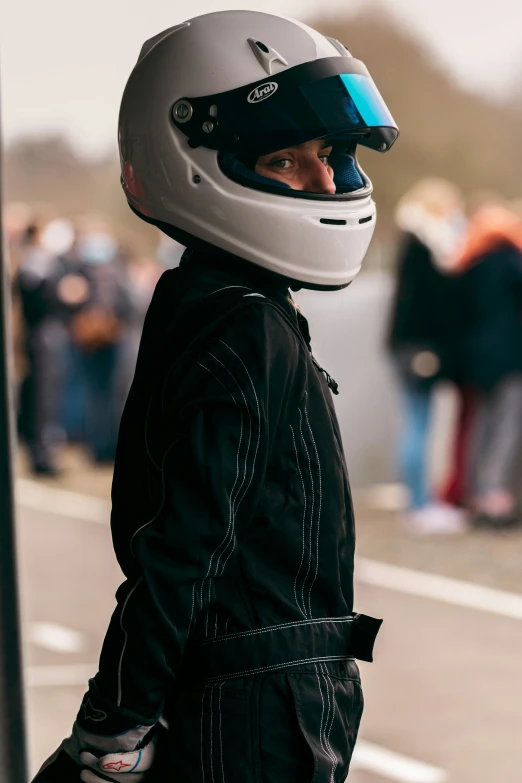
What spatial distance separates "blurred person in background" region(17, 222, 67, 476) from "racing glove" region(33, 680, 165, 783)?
8176 millimetres

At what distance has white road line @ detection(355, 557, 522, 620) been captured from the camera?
19.7ft

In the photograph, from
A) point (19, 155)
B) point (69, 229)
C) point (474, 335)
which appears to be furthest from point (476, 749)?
point (19, 155)

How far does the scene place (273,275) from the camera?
6.43 feet

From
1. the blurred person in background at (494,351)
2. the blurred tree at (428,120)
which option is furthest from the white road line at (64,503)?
the blurred tree at (428,120)

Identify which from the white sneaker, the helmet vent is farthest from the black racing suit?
the white sneaker

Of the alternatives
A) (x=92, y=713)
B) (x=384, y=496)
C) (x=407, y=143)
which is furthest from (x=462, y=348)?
(x=407, y=143)

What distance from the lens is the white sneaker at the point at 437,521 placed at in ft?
24.8

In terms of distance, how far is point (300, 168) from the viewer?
1.97m

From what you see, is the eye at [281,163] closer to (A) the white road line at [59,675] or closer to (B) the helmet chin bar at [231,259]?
(B) the helmet chin bar at [231,259]

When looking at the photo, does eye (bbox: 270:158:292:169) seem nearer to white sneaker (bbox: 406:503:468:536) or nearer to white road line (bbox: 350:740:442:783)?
white road line (bbox: 350:740:442:783)

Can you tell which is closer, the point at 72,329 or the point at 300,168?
the point at 300,168

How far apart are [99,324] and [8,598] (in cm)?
739

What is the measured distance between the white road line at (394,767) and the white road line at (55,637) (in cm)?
153

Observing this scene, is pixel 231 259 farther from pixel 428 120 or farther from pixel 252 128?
pixel 428 120
